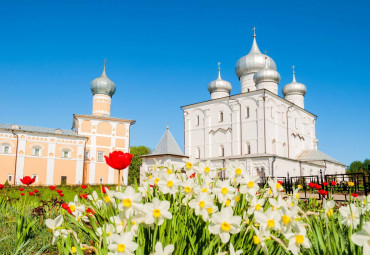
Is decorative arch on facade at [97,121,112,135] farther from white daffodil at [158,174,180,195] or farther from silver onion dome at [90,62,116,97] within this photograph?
white daffodil at [158,174,180,195]

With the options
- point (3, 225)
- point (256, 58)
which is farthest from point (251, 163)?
point (3, 225)

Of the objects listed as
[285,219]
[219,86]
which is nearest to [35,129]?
[219,86]

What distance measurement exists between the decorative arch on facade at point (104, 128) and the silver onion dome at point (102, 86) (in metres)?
3.82

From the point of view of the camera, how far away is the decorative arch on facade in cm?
3172

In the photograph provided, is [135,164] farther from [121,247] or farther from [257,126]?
[121,247]

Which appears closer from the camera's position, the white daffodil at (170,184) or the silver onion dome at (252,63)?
the white daffodil at (170,184)

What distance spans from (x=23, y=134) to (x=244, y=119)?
65.1 feet

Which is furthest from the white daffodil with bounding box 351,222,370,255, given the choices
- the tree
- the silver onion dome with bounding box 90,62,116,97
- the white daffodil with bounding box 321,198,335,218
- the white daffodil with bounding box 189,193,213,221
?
the tree

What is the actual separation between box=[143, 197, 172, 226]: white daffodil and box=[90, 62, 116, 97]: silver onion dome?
33088 mm

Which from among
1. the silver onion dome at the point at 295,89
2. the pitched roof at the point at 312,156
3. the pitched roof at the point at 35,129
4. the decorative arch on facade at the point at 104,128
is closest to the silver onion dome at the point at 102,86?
the decorative arch on facade at the point at 104,128

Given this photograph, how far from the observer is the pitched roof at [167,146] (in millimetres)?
22000

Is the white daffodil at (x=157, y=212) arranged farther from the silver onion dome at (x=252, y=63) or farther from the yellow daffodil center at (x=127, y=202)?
the silver onion dome at (x=252, y=63)

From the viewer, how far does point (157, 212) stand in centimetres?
165

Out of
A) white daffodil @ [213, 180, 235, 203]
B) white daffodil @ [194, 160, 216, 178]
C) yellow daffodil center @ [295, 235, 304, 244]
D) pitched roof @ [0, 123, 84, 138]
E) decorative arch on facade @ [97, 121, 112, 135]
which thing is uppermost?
decorative arch on facade @ [97, 121, 112, 135]
